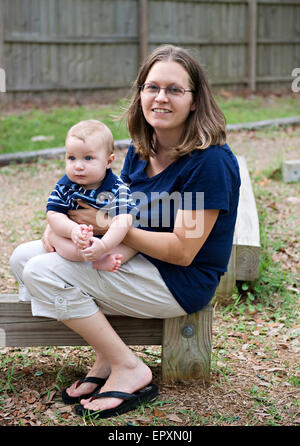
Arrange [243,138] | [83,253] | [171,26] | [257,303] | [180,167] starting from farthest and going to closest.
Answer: [171,26] < [243,138] < [257,303] < [180,167] < [83,253]

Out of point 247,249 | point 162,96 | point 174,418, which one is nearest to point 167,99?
point 162,96

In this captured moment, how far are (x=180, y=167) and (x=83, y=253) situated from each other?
20.6 inches

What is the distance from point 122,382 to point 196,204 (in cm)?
78

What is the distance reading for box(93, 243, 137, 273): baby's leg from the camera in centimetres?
230

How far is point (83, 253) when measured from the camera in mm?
2246

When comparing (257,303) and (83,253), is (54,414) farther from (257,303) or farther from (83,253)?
(257,303)

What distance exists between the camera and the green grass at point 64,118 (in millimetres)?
7555

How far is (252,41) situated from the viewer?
11820 millimetres

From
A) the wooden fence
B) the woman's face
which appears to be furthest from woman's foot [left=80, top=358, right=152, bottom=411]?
the wooden fence

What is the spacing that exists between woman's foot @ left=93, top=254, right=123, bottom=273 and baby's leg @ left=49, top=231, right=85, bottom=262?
0.07 metres

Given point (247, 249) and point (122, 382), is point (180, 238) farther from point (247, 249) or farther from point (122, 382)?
point (247, 249)

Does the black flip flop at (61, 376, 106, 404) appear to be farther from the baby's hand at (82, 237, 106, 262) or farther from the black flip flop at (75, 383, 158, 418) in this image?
the baby's hand at (82, 237, 106, 262)

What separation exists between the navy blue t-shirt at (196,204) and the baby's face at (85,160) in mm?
262

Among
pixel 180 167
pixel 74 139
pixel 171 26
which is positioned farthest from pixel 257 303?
pixel 171 26
